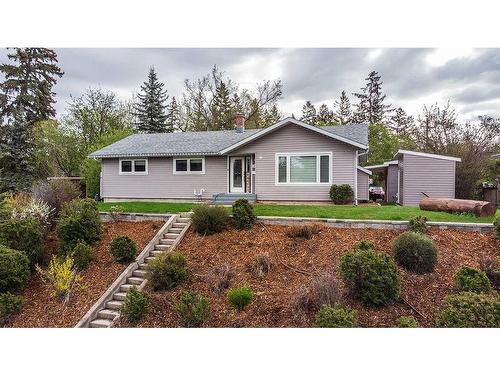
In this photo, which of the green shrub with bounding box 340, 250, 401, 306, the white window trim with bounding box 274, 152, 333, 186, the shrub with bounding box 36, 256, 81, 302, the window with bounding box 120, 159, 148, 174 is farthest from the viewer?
the window with bounding box 120, 159, 148, 174

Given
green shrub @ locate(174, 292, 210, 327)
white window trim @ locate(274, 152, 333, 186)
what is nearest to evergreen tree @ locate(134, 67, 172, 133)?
white window trim @ locate(274, 152, 333, 186)

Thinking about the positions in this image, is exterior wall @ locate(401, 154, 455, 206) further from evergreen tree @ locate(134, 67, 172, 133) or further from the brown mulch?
evergreen tree @ locate(134, 67, 172, 133)

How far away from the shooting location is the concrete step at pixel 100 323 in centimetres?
668

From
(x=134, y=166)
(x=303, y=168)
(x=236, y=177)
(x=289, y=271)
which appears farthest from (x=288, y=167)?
(x=134, y=166)

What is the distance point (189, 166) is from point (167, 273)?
8.42 meters

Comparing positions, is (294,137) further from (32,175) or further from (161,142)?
(32,175)

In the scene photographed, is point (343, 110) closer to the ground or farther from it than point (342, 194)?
farther from it

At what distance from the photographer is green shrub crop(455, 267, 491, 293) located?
20.1 feet

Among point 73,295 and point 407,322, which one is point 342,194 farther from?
point 73,295

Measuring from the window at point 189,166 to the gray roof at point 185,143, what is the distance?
0.52m

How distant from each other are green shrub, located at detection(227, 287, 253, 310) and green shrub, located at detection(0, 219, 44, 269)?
5.75 metres

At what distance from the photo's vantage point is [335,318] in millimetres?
5484

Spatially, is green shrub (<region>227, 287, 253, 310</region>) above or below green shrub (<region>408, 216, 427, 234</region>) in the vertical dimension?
below
